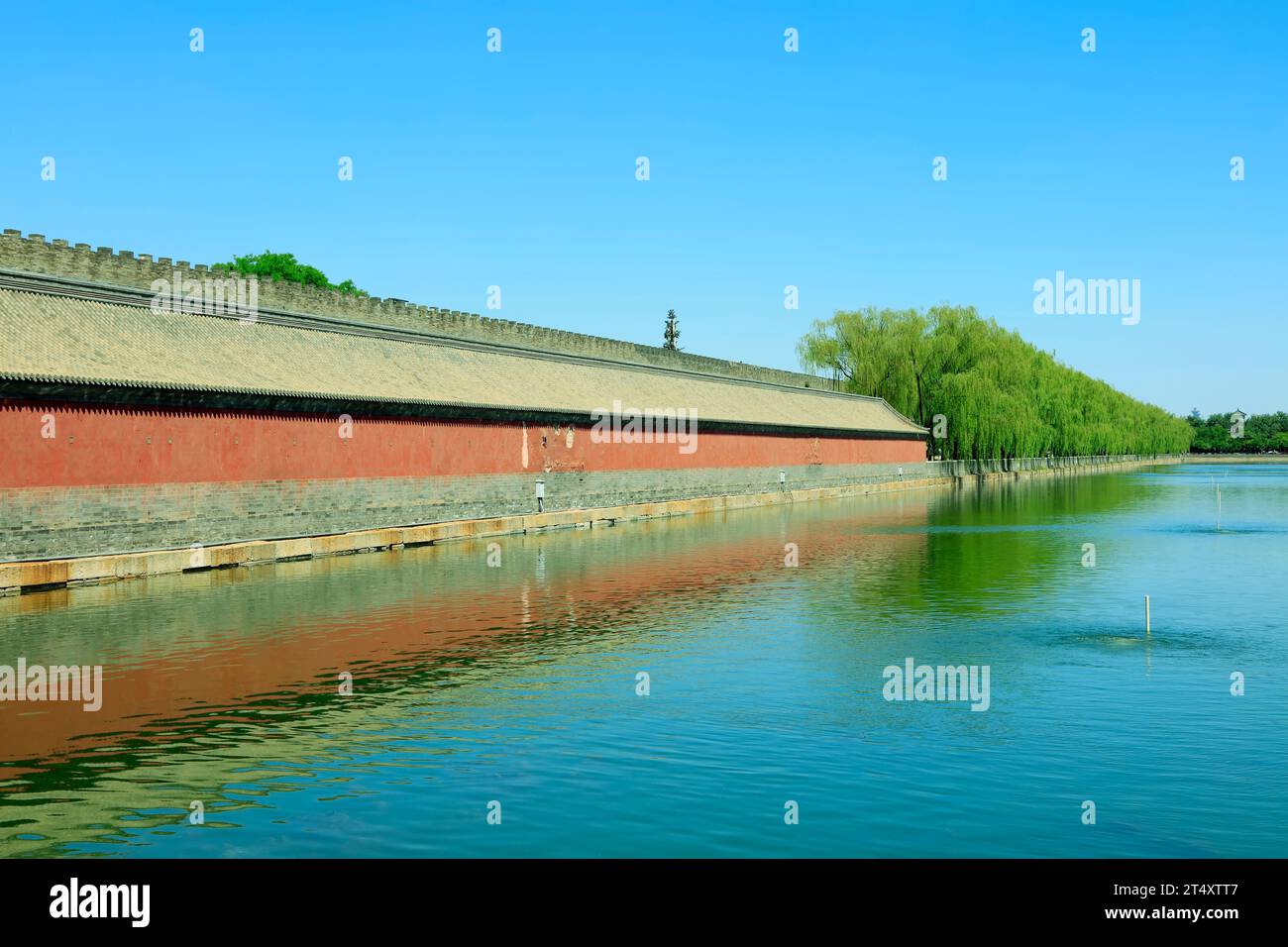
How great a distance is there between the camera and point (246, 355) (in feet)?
86.7

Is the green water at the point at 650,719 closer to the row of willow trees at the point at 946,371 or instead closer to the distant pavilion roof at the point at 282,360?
the distant pavilion roof at the point at 282,360

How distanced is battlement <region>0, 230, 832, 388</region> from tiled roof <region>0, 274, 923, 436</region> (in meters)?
0.63

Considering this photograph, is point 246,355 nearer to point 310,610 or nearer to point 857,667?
point 310,610

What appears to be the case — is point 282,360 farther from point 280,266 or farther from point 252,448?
point 280,266

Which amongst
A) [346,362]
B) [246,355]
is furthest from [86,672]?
[346,362]

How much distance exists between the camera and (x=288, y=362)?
27656mm

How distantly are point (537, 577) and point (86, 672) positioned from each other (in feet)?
31.2

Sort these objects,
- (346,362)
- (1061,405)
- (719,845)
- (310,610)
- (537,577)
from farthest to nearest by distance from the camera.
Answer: (1061,405)
(346,362)
(537,577)
(310,610)
(719,845)

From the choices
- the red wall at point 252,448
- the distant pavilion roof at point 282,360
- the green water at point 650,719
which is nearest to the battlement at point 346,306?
the distant pavilion roof at point 282,360

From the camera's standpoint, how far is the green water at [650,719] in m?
6.98

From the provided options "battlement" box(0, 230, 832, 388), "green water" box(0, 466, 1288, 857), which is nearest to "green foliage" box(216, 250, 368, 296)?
"battlement" box(0, 230, 832, 388)

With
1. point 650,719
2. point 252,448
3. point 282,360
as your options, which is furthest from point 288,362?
point 650,719

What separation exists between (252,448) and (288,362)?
3.85 meters

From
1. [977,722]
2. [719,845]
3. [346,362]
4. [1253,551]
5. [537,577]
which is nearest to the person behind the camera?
[719,845]
